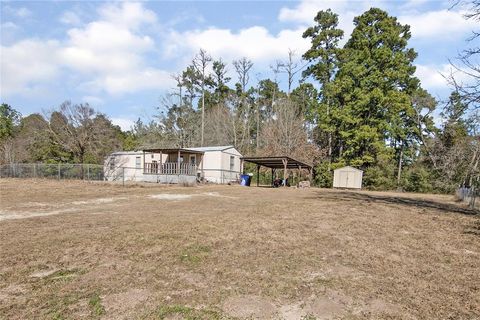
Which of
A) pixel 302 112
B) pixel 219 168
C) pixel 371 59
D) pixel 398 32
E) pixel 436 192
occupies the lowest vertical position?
pixel 436 192

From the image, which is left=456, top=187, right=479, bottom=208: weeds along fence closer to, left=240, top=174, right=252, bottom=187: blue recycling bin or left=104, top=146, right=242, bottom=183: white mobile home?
left=240, top=174, right=252, bottom=187: blue recycling bin

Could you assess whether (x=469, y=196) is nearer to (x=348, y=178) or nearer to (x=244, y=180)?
(x=348, y=178)

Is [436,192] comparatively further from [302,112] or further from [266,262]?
[266,262]

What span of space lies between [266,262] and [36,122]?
37.6 metres

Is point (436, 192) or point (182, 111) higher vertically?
point (182, 111)

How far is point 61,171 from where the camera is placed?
2289 cm

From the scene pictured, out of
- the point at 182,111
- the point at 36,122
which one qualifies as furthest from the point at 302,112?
the point at 36,122

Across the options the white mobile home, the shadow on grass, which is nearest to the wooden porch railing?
the white mobile home

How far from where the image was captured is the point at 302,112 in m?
37.0

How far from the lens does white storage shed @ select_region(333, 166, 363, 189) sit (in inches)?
1029

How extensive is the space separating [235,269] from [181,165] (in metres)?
21.4

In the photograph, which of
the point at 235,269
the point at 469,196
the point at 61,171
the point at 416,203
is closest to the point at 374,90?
the point at 469,196

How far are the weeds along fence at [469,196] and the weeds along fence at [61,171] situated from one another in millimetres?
22643

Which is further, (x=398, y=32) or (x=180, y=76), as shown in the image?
(x=180, y=76)
